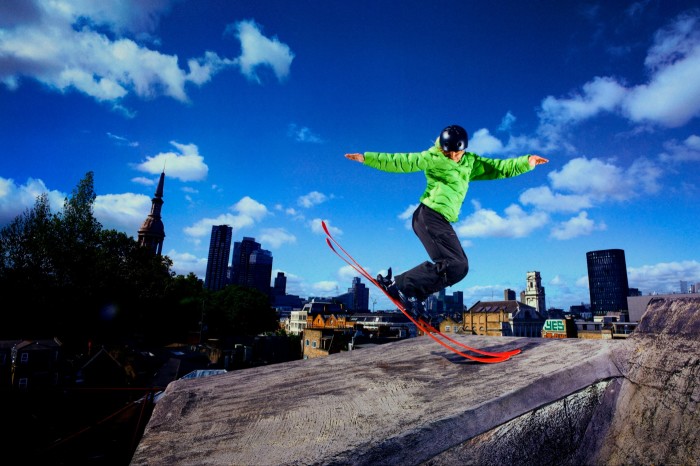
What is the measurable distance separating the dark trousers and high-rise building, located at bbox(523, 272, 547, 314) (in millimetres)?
142601

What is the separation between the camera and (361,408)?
6.39 feet

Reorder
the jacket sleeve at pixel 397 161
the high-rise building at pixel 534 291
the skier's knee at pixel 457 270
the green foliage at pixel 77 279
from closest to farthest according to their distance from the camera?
the skier's knee at pixel 457 270
the jacket sleeve at pixel 397 161
the green foliage at pixel 77 279
the high-rise building at pixel 534 291

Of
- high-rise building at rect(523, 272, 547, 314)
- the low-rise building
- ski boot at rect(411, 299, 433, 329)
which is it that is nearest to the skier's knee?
ski boot at rect(411, 299, 433, 329)

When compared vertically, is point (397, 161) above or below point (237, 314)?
above

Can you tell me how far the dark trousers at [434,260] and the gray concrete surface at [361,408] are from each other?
43.8 inches

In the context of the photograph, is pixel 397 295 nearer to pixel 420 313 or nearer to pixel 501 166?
pixel 420 313

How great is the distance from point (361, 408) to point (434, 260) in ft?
8.00

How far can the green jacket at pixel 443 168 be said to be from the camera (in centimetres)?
409

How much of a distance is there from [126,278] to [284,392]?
142 ft

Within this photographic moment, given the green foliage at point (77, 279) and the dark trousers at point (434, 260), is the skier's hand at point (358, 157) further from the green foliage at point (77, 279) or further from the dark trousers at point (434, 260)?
the green foliage at point (77, 279)

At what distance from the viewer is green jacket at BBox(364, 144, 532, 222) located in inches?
161

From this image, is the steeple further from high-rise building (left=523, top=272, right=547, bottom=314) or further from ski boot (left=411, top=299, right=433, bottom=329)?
high-rise building (left=523, top=272, right=547, bottom=314)

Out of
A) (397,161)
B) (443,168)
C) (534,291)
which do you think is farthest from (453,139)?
(534,291)

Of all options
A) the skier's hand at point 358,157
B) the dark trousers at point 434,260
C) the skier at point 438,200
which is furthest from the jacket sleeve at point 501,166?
the skier's hand at point 358,157
